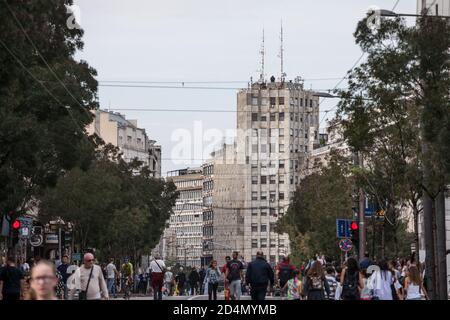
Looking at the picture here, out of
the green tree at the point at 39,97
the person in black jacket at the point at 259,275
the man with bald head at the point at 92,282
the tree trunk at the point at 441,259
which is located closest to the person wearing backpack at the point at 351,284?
the person in black jacket at the point at 259,275

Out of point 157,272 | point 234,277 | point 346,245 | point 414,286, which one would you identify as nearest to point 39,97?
point 157,272

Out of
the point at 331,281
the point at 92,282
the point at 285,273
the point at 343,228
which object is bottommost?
the point at 92,282

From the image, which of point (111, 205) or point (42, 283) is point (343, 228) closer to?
point (111, 205)

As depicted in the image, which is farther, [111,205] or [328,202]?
Answer: [111,205]

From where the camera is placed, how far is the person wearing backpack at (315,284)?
3022cm

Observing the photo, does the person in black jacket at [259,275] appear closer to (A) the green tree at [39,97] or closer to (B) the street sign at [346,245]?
(A) the green tree at [39,97]

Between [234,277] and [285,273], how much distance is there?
2.39 metres

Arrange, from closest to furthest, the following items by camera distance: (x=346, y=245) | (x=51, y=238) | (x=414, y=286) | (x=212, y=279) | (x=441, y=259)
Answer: (x=414, y=286), (x=441, y=259), (x=212, y=279), (x=346, y=245), (x=51, y=238)

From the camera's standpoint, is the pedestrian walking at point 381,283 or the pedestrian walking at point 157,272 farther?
the pedestrian walking at point 157,272

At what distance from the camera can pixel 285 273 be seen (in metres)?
41.6

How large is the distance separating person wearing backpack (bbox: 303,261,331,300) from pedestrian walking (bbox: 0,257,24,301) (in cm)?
631

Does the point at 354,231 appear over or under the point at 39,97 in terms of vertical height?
under

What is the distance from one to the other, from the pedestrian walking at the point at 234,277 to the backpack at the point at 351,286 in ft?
35.2

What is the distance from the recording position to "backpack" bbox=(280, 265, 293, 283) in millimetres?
41594
